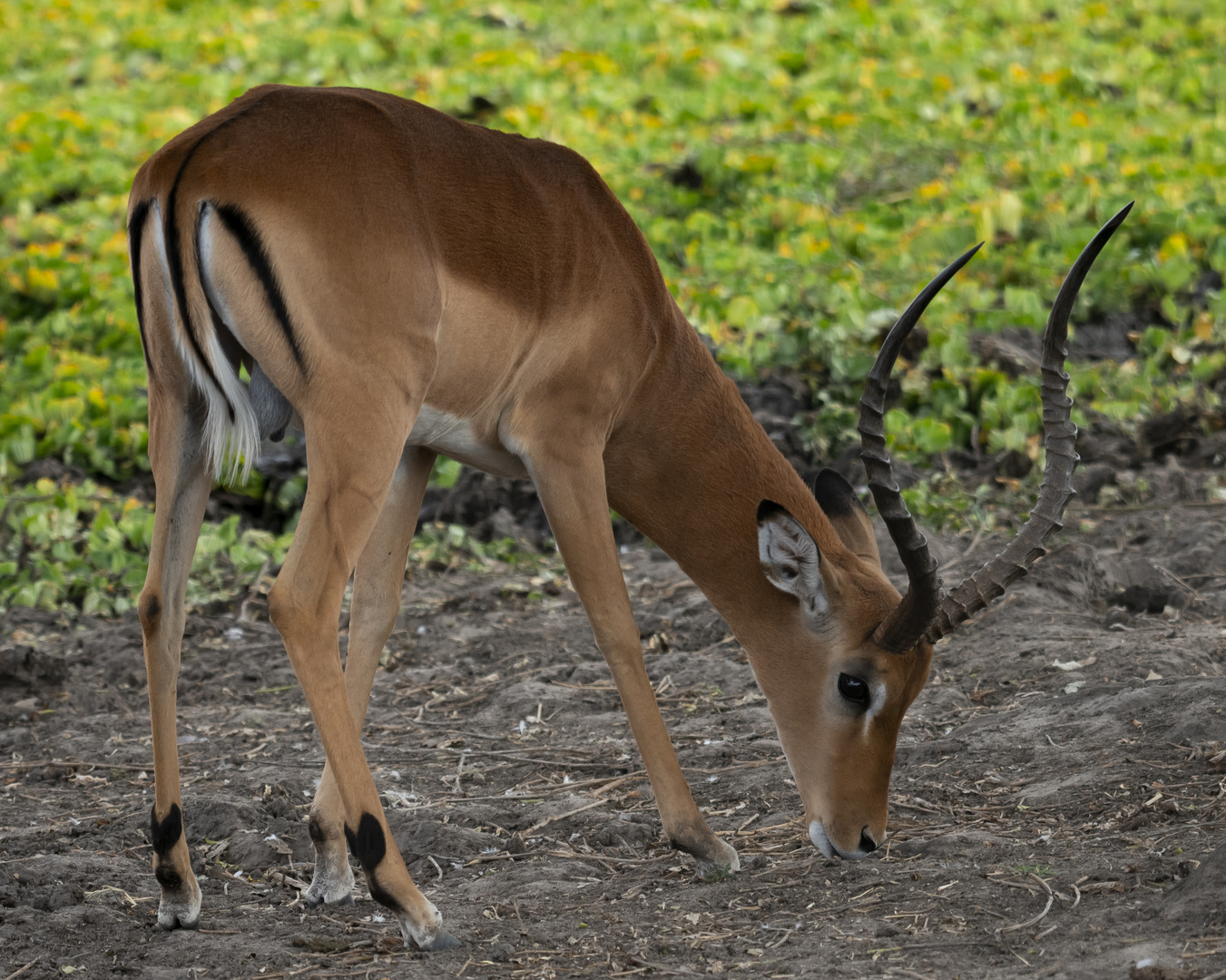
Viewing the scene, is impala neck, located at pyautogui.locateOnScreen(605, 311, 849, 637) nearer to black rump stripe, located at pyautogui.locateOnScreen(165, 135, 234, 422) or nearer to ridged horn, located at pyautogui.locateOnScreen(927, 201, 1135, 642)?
ridged horn, located at pyautogui.locateOnScreen(927, 201, 1135, 642)

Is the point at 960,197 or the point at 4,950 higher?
the point at 960,197

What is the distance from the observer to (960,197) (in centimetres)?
1045

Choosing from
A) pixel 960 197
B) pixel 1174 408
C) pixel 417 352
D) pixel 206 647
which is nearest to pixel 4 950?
pixel 417 352

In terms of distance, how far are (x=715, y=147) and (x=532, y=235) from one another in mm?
7798

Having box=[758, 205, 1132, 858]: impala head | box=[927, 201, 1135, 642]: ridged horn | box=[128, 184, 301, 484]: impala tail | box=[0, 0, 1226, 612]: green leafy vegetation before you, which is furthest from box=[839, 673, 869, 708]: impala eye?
box=[0, 0, 1226, 612]: green leafy vegetation

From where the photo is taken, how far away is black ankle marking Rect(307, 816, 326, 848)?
13.1 ft

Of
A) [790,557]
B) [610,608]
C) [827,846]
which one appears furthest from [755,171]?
[827,846]

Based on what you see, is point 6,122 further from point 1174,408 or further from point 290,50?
point 1174,408

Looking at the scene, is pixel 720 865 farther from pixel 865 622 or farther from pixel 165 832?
pixel 165 832

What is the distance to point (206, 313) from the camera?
139 inches

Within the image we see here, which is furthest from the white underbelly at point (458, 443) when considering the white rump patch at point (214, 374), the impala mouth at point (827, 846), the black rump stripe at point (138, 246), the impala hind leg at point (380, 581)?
the impala mouth at point (827, 846)

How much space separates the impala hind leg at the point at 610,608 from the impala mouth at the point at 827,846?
0.26 meters

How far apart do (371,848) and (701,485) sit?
1.64 metres

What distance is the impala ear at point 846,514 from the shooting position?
4656mm
